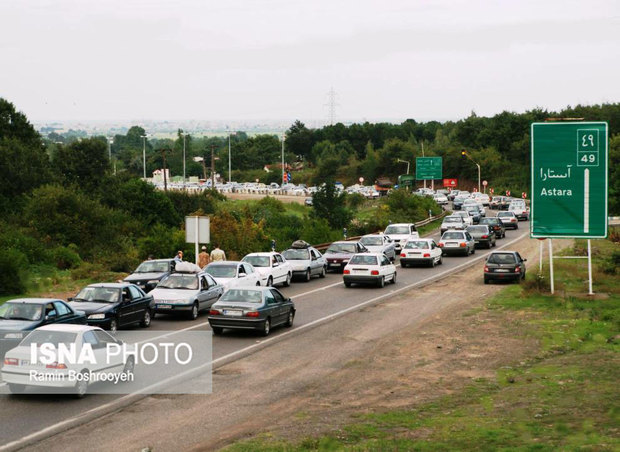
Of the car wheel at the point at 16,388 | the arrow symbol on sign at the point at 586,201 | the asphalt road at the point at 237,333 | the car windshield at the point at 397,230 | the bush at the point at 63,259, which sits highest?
the arrow symbol on sign at the point at 586,201

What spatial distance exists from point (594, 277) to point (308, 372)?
22.1 meters

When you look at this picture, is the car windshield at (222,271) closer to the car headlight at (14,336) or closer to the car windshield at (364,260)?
the car windshield at (364,260)

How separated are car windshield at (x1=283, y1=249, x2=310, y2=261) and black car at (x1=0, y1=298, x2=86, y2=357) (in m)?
18.2

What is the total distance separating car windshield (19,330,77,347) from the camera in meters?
15.3

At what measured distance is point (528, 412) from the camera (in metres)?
14.5

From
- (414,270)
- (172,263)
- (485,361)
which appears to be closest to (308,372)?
(485,361)

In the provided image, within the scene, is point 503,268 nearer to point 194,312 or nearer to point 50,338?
point 194,312

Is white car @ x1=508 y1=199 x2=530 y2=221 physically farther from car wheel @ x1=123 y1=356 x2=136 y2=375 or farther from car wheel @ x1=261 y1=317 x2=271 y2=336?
car wheel @ x1=123 y1=356 x2=136 y2=375

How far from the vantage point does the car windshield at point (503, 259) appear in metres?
36.4

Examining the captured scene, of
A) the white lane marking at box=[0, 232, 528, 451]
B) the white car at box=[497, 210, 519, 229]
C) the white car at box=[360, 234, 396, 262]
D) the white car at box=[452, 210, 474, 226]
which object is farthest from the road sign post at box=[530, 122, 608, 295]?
the white car at box=[497, 210, 519, 229]

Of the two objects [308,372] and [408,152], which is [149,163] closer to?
[408,152]

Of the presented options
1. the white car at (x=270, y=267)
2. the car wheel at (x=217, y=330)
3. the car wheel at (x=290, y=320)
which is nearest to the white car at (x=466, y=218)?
the white car at (x=270, y=267)

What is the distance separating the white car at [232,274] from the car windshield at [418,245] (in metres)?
15.0

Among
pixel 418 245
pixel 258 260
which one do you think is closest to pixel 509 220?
pixel 418 245
